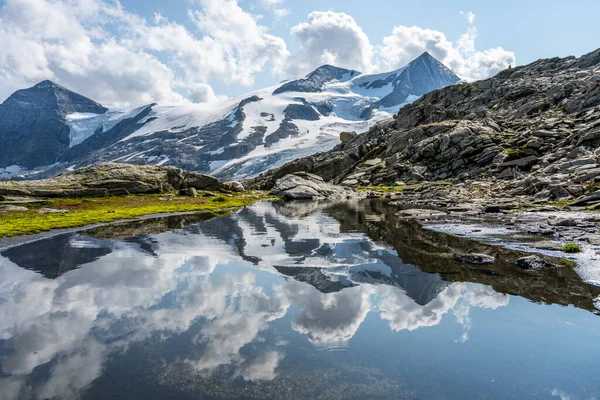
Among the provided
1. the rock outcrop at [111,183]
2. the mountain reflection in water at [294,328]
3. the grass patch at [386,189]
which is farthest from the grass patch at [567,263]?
the rock outcrop at [111,183]

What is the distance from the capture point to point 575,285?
677 inches

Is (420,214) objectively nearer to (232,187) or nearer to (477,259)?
(477,259)

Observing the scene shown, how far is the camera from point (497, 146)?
10238cm

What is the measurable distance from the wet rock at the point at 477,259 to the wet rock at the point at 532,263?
1618 millimetres

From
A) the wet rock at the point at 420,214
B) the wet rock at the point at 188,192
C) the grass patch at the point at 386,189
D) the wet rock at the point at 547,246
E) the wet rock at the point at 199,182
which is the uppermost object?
the wet rock at the point at 199,182

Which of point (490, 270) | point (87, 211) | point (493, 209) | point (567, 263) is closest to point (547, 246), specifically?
point (567, 263)

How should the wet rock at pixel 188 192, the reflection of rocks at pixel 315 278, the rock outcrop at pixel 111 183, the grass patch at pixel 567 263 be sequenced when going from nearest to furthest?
the reflection of rocks at pixel 315 278 → the grass patch at pixel 567 263 → the rock outcrop at pixel 111 183 → the wet rock at pixel 188 192

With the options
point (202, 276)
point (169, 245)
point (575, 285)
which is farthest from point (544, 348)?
point (169, 245)

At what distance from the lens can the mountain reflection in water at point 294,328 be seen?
998 centimetres

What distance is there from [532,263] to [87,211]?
60.7 m

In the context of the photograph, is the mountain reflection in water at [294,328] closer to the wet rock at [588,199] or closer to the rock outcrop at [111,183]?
the wet rock at [588,199]

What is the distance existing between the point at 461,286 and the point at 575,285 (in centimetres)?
530

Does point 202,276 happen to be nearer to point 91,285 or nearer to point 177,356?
point 91,285

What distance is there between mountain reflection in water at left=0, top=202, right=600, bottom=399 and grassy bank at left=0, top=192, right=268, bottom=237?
1611 centimetres
